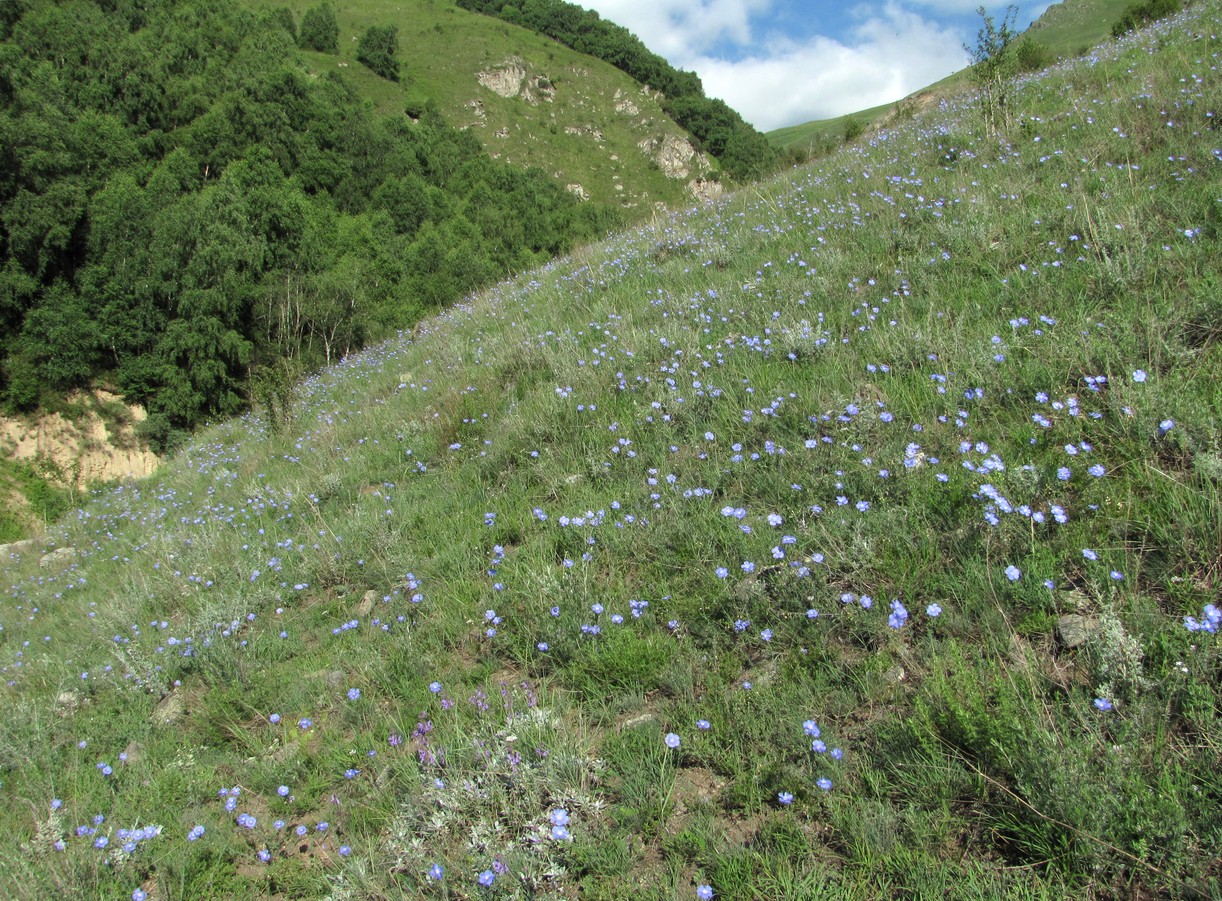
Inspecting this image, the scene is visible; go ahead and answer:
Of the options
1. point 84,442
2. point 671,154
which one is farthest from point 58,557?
point 671,154

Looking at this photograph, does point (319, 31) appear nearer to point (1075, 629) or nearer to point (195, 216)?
point (195, 216)

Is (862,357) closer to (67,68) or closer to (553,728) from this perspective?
(553,728)

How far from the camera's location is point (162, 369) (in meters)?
28.9

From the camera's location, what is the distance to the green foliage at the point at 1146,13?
14111mm

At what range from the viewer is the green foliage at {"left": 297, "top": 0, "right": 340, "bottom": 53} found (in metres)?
82.8

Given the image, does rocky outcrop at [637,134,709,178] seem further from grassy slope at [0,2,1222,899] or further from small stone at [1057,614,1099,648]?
small stone at [1057,614,1099,648]

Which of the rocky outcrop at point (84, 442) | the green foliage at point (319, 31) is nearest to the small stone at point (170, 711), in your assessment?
the rocky outcrop at point (84, 442)

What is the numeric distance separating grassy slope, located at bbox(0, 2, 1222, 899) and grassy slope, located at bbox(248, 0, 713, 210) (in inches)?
3182

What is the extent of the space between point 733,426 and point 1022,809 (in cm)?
252

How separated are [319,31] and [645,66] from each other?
5458 cm

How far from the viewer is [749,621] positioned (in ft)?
8.80

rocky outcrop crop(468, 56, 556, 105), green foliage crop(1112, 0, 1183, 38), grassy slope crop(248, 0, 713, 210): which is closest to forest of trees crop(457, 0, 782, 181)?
grassy slope crop(248, 0, 713, 210)

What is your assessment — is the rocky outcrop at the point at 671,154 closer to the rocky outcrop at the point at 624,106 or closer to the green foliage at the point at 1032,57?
the rocky outcrop at the point at 624,106

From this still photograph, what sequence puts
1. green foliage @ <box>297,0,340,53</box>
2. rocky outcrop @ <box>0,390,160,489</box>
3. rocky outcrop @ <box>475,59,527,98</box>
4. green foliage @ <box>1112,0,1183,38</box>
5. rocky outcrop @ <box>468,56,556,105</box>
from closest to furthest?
green foliage @ <box>1112,0,1183,38</box> → rocky outcrop @ <box>0,390,160,489</box> → green foliage @ <box>297,0,340,53</box> → rocky outcrop @ <box>475,59,527,98</box> → rocky outcrop @ <box>468,56,556,105</box>
